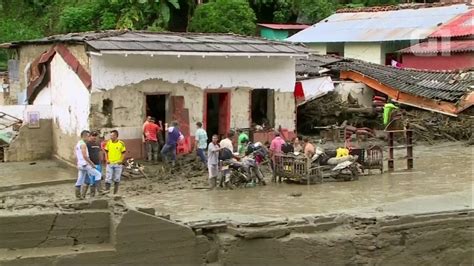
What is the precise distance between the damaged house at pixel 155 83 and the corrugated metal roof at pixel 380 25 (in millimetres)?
12549

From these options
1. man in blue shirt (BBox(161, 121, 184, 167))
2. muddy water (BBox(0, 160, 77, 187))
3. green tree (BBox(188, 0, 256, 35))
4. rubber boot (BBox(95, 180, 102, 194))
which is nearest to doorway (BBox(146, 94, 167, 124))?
man in blue shirt (BBox(161, 121, 184, 167))

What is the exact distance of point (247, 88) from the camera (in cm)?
2139

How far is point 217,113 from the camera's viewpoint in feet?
73.6

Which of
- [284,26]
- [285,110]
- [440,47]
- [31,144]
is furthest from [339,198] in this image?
[284,26]

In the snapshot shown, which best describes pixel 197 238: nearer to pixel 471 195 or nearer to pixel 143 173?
pixel 471 195

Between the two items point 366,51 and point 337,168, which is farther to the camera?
point 366,51

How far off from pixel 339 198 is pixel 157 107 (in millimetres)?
7955

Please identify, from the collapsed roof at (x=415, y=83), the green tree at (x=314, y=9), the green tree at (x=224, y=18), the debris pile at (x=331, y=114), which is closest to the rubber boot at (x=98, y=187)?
the debris pile at (x=331, y=114)

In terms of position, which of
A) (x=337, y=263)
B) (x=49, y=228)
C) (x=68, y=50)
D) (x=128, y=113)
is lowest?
(x=337, y=263)

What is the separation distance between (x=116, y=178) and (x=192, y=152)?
5189mm

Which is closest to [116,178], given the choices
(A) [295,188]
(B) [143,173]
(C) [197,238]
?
(B) [143,173]

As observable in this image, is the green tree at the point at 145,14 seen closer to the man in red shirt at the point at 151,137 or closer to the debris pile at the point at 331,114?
the debris pile at the point at 331,114

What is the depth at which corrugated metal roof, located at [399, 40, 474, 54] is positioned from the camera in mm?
30188

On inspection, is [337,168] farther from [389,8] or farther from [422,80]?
[389,8]
